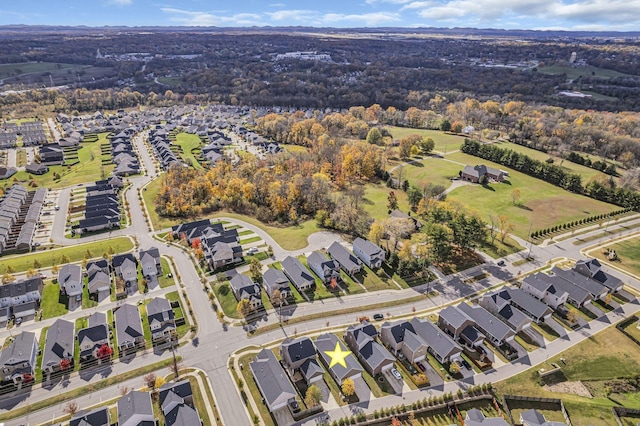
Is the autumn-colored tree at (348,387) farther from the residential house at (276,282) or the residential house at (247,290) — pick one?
the residential house at (247,290)

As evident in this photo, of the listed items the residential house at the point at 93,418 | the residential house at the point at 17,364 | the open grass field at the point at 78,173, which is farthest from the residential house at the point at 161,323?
the open grass field at the point at 78,173

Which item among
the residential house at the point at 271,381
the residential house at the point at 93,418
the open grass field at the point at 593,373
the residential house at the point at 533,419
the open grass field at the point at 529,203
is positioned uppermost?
the residential house at the point at 93,418

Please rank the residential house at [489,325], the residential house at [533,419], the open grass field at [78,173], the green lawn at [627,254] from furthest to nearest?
1. the open grass field at [78,173]
2. the green lawn at [627,254]
3. the residential house at [489,325]
4. the residential house at [533,419]

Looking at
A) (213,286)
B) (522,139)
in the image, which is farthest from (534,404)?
(522,139)

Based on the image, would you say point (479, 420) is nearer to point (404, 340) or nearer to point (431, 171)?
point (404, 340)

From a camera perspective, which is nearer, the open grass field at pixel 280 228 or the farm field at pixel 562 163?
the open grass field at pixel 280 228

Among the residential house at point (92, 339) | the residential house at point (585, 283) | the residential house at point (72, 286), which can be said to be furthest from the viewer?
the residential house at point (585, 283)
